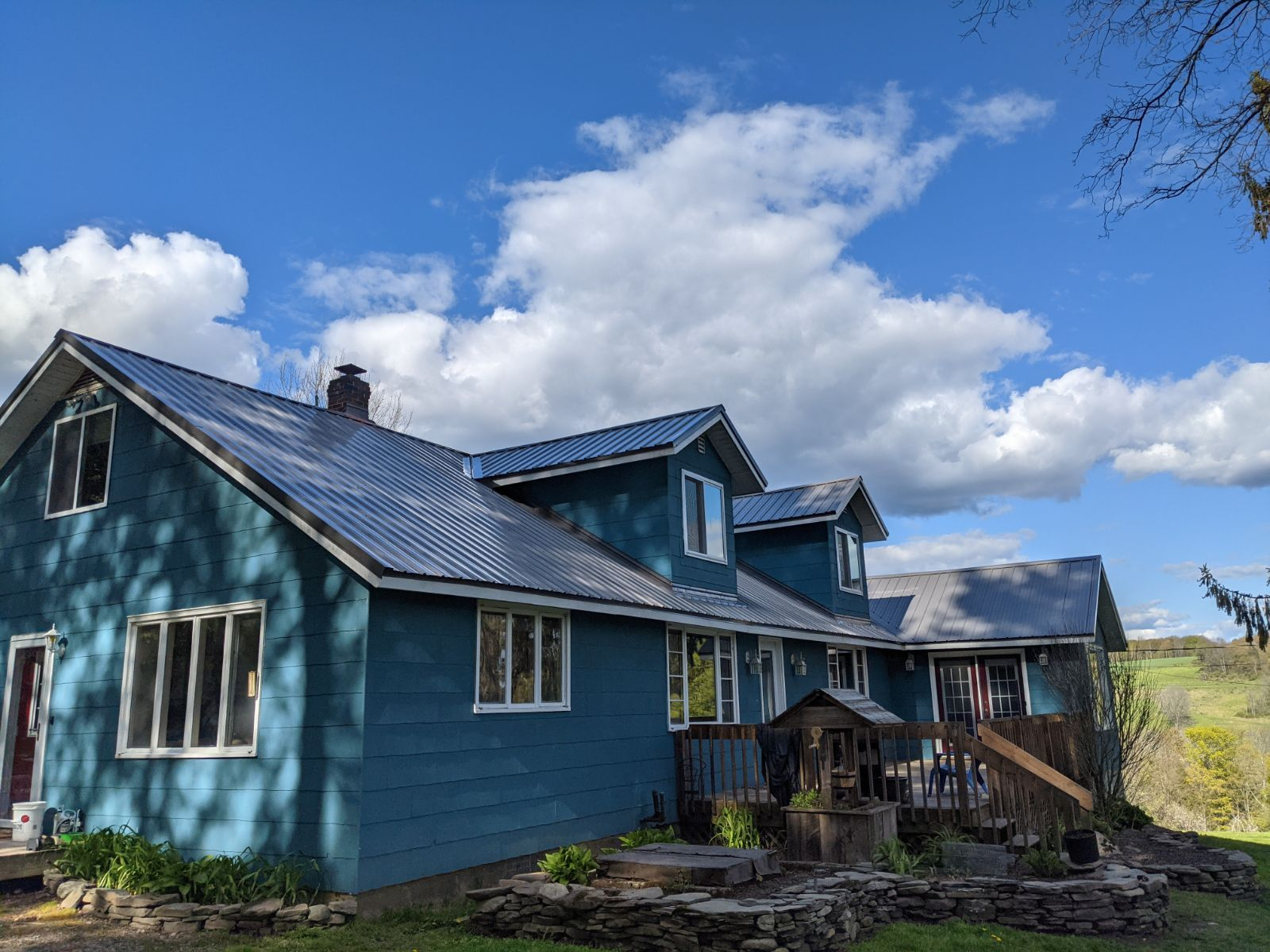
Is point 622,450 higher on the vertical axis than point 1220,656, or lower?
higher

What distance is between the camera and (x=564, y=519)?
15.2 meters

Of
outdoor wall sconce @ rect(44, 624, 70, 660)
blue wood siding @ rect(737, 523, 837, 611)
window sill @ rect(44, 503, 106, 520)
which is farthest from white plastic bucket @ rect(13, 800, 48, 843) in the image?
blue wood siding @ rect(737, 523, 837, 611)

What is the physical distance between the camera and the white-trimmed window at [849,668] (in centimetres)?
1869

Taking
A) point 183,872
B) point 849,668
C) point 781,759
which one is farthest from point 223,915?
point 849,668

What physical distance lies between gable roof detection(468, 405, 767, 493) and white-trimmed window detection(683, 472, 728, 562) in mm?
741

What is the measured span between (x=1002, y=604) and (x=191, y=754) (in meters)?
17.8

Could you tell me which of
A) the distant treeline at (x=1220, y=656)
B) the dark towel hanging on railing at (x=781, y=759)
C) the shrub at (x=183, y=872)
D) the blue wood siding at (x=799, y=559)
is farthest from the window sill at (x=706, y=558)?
the distant treeline at (x=1220, y=656)

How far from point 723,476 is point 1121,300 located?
6.82 metres

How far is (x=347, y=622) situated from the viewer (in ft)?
27.2

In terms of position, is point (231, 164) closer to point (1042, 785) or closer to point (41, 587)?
point (41, 587)

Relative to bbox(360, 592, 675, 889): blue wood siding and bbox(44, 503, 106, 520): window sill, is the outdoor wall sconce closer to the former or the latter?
bbox(44, 503, 106, 520): window sill

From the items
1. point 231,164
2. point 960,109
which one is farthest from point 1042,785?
point 231,164

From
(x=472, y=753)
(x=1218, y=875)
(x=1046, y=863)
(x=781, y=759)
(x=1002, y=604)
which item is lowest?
(x=1218, y=875)

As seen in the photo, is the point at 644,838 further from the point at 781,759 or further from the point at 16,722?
the point at 16,722
